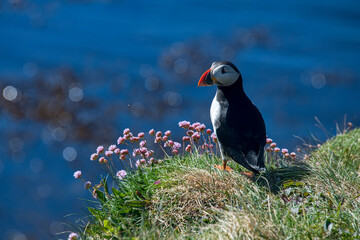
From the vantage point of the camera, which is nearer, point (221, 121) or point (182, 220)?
point (182, 220)

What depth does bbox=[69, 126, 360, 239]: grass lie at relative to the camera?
3447 mm

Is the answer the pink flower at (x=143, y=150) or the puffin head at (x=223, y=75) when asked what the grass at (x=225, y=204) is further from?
the puffin head at (x=223, y=75)

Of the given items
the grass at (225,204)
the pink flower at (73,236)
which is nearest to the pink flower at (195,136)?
the grass at (225,204)

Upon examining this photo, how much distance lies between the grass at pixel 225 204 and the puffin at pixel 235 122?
0.63 ft

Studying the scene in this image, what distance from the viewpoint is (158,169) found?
14.7ft

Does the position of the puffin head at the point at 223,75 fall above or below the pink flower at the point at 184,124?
above

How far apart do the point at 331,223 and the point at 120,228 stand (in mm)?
1729

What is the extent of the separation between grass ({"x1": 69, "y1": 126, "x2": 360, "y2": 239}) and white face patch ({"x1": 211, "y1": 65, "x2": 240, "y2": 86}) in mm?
807

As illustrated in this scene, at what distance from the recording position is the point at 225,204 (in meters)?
3.81

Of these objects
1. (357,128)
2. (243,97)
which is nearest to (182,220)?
(243,97)

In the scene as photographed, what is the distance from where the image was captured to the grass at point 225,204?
11.3 feet

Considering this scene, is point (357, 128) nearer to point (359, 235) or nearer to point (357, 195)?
point (357, 195)

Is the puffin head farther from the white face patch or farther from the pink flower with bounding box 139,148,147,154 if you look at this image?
the pink flower with bounding box 139,148,147,154

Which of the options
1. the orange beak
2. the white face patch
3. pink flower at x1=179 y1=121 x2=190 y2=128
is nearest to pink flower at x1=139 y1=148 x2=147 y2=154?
pink flower at x1=179 y1=121 x2=190 y2=128
